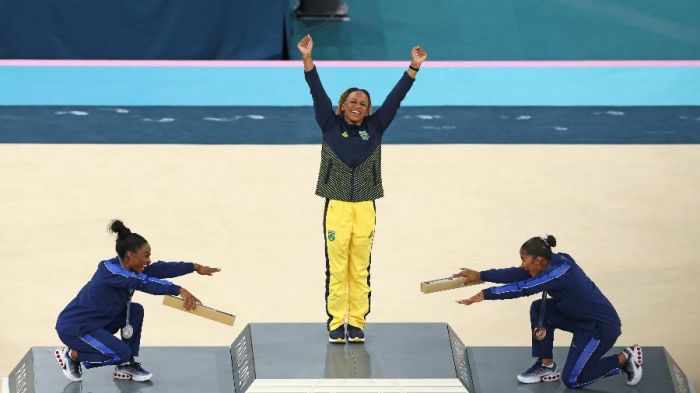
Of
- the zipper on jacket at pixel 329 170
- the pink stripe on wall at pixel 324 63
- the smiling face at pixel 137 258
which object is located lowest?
the smiling face at pixel 137 258

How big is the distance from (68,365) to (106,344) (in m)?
0.33

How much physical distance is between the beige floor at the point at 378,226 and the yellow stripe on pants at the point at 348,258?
4.68 ft

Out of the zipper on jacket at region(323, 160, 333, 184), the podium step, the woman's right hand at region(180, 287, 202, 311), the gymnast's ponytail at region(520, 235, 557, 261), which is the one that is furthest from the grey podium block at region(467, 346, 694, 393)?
the woman's right hand at region(180, 287, 202, 311)

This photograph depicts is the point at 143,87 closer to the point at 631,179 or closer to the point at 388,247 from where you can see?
the point at 388,247

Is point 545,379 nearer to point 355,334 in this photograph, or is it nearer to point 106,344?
point 355,334

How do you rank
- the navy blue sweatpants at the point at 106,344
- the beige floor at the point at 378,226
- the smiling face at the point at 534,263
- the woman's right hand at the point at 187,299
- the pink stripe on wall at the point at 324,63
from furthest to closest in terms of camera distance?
the pink stripe on wall at the point at 324,63 < the beige floor at the point at 378,226 < the navy blue sweatpants at the point at 106,344 < the smiling face at the point at 534,263 < the woman's right hand at the point at 187,299

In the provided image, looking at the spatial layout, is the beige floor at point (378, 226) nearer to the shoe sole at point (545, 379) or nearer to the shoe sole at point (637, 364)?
the shoe sole at point (637, 364)

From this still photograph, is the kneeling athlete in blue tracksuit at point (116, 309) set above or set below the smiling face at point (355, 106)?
below

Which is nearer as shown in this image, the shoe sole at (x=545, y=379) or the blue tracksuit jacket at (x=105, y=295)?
the blue tracksuit jacket at (x=105, y=295)

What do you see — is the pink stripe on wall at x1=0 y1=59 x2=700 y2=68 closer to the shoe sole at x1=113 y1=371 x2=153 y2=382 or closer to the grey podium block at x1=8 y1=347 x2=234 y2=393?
the grey podium block at x1=8 y1=347 x2=234 y2=393

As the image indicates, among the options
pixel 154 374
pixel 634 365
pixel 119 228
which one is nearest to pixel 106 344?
pixel 154 374

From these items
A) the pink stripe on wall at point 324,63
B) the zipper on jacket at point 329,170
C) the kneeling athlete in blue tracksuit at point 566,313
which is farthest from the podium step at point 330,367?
the pink stripe on wall at point 324,63

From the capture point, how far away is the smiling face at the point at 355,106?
909cm

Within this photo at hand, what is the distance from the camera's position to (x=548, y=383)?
9281 millimetres
